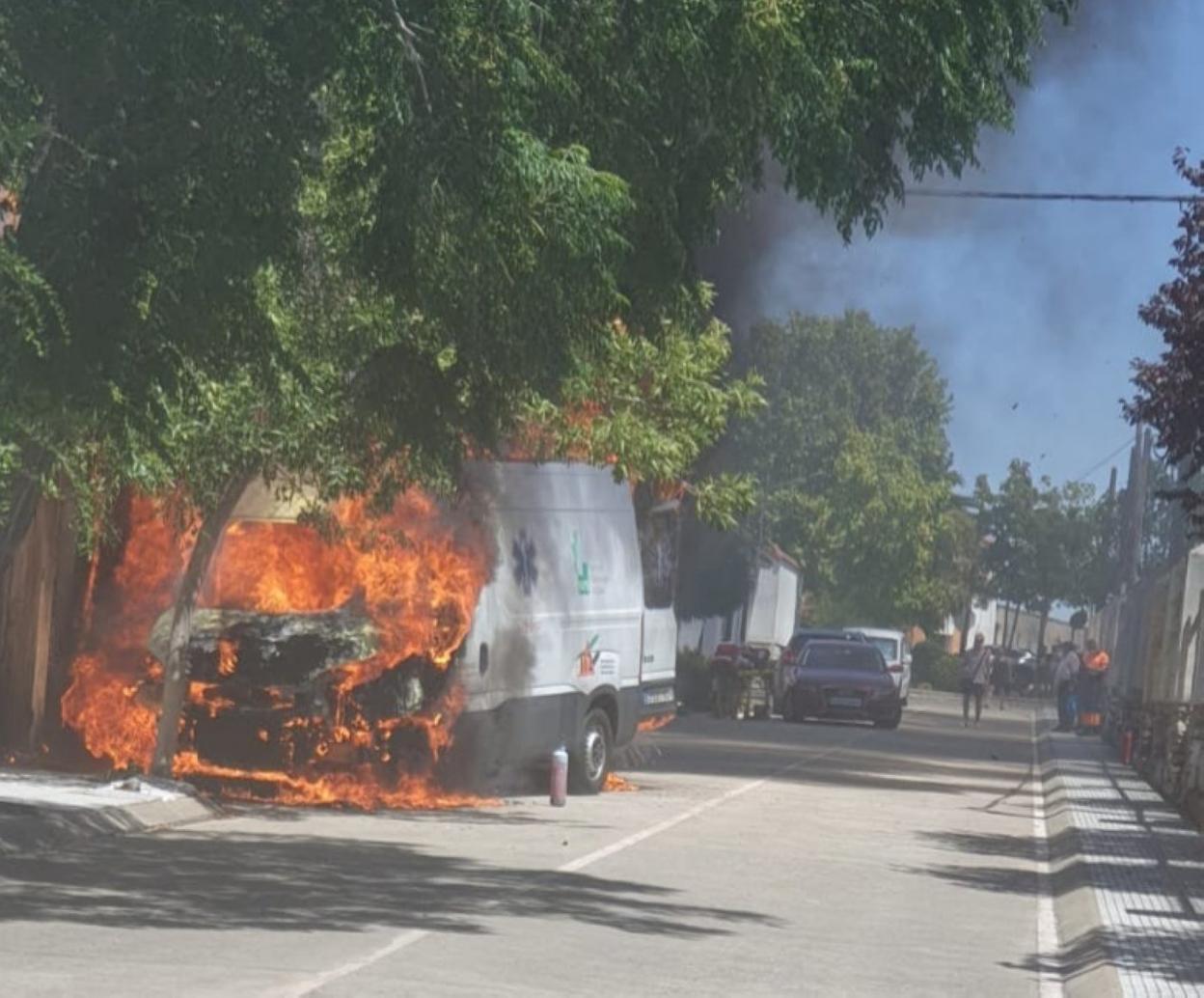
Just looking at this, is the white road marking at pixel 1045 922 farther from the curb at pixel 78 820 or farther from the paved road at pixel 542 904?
the curb at pixel 78 820

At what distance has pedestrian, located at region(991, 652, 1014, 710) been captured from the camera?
9412 centimetres

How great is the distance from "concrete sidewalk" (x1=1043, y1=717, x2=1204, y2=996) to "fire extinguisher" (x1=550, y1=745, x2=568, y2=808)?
420cm

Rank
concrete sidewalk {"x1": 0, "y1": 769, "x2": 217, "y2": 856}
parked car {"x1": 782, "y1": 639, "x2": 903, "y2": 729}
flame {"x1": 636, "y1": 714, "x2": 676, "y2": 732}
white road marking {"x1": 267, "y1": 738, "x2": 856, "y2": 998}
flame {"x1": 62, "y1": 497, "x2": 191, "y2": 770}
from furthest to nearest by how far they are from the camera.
Answer: parked car {"x1": 782, "y1": 639, "x2": 903, "y2": 729} → flame {"x1": 636, "y1": 714, "x2": 676, "y2": 732} → flame {"x1": 62, "y1": 497, "x2": 191, "y2": 770} → concrete sidewalk {"x1": 0, "y1": 769, "x2": 217, "y2": 856} → white road marking {"x1": 267, "y1": 738, "x2": 856, "y2": 998}

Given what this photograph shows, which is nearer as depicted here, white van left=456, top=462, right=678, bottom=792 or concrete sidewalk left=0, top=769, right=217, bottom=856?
concrete sidewalk left=0, top=769, right=217, bottom=856

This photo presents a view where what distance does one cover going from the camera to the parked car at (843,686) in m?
48.2

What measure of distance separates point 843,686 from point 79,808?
3164cm

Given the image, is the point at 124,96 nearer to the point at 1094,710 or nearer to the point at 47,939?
the point at 47,939

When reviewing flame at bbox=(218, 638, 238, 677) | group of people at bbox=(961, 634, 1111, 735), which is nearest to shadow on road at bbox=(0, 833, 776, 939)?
flame at bbox=(218, 638, 238, 677)

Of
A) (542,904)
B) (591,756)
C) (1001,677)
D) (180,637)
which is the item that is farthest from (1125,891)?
(1001,677)

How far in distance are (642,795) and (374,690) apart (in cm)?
488

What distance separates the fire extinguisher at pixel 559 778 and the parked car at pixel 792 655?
1039 inches

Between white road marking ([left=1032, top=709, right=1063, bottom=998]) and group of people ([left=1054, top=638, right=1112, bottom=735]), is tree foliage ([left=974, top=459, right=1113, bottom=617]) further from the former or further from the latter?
white road marking ([left=1032, top=709, right=1063, bottom=998])

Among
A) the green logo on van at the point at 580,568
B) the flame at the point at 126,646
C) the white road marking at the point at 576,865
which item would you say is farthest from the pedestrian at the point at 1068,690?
the flame at the point at 126,646

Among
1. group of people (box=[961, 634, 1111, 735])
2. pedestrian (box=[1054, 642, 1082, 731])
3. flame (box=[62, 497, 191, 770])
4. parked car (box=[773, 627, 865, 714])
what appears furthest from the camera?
pedestrian (box=[1054, 642, 1082, 731])
